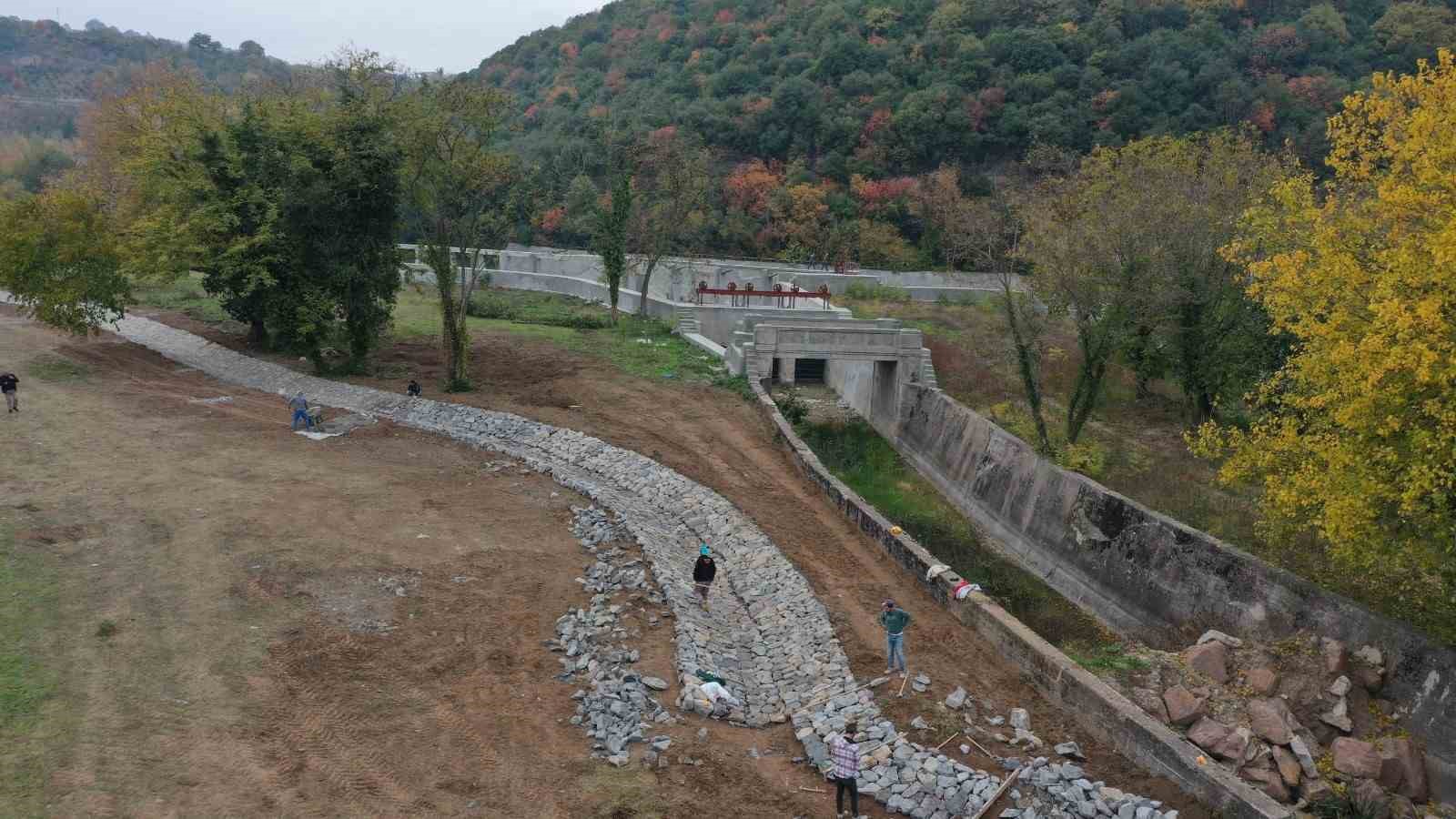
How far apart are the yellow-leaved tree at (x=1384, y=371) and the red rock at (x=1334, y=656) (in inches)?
47.2

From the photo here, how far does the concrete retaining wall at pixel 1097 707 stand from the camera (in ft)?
38.7

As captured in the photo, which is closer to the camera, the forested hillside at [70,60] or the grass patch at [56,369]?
the grass patch at [56,369]

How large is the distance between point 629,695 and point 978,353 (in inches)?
1100

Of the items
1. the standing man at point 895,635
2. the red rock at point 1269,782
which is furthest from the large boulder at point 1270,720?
the standing man at point 895,635

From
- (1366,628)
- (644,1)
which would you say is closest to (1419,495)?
(1366,628)

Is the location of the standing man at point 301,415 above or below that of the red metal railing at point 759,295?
below

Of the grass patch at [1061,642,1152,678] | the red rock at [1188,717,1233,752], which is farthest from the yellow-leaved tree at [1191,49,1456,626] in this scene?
the grass patch at [1061,642,1152,678]

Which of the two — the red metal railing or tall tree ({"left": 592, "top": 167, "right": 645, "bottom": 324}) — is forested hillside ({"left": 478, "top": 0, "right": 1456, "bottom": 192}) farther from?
tall tree ({"left": 592, "top": 167, "right": 645, "bottom": 324})

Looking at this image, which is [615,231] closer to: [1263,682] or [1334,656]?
[1263,682]

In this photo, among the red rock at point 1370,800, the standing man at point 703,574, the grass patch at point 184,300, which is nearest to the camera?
the red rock at point 1370,800

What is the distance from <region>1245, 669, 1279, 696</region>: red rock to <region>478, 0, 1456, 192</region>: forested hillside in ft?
180

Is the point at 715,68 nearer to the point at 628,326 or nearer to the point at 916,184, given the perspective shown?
the point at 916,184

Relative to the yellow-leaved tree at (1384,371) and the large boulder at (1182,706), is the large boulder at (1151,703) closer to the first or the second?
the large boulder at (1182,706)

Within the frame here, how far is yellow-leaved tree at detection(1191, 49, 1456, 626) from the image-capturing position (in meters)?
13.0
